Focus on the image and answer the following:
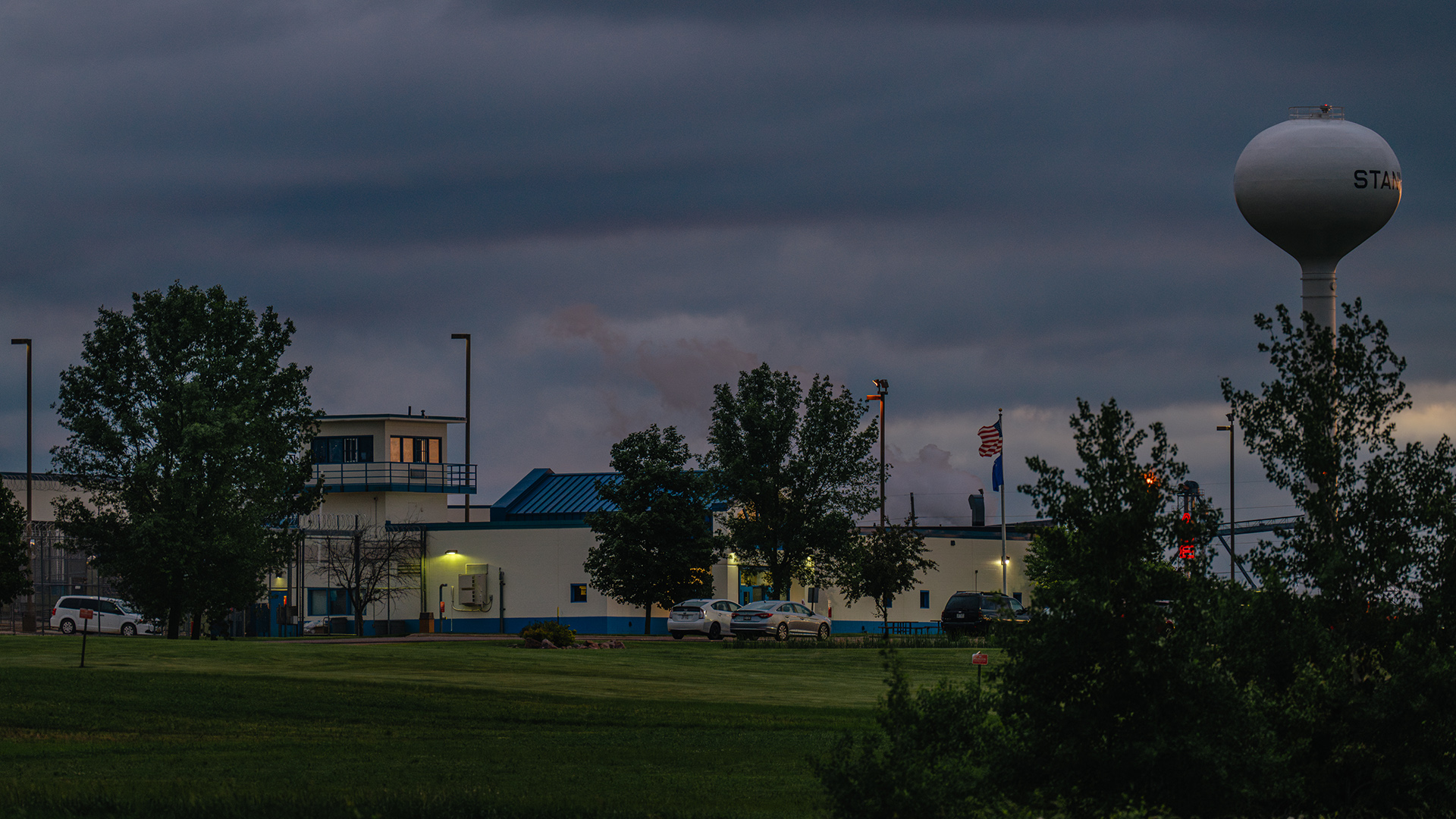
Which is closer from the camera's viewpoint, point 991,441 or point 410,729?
point 410,729

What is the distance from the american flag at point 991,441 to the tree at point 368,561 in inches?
901

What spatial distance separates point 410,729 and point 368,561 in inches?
1554

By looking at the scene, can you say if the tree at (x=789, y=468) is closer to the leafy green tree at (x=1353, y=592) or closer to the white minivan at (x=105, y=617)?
the white minivan at (x=105, y=617)

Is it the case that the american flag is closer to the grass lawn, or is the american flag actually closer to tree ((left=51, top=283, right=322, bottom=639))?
the grass lawn

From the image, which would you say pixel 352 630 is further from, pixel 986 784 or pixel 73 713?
pixel 986 784

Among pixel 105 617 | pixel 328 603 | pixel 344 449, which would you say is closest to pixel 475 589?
pixel 328 603

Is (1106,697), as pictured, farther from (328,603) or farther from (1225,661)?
(328,603)

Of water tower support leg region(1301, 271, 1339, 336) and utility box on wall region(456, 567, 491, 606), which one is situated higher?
water tower support leg region(1301, 271, 1339, 336)

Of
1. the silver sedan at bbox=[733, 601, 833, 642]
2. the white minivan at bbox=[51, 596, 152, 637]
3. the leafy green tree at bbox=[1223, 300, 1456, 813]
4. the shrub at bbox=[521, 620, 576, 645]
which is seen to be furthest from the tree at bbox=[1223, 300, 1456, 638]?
the white minivan at bbox=[51, 596, 152, 637]

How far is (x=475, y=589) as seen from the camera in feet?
201

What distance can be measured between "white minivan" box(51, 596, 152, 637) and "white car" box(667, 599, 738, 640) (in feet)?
61.9

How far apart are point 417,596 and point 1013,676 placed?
172 ft

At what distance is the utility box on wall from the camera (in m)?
61.1

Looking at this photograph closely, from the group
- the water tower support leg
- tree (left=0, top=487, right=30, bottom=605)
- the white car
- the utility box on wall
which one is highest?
the water tower support leg
